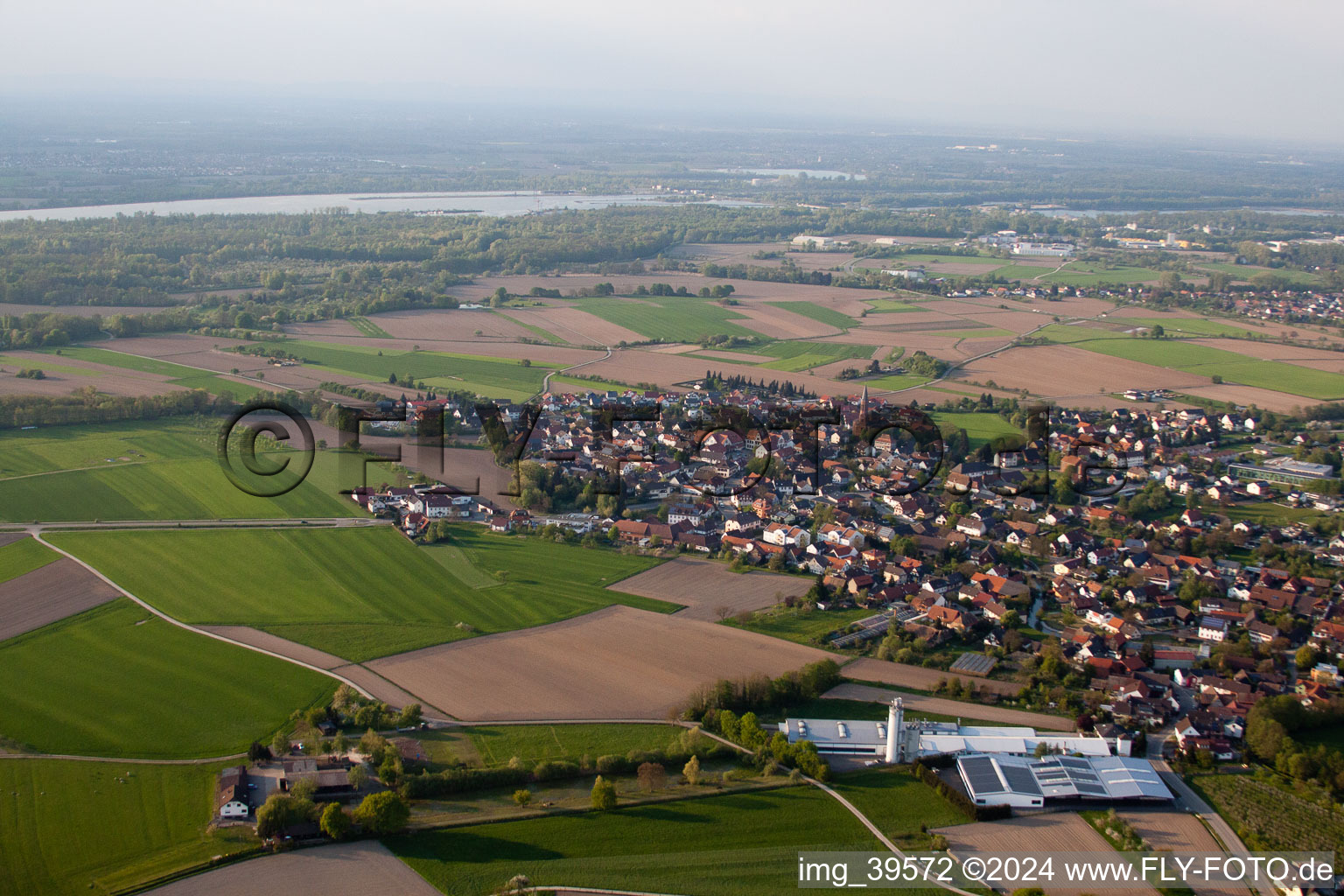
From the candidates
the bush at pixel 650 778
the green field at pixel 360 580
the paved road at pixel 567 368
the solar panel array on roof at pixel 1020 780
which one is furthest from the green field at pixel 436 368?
the solar panel array on roof at pixel 1020 780

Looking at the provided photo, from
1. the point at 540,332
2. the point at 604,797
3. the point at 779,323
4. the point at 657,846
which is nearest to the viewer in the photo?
the point at 657,846

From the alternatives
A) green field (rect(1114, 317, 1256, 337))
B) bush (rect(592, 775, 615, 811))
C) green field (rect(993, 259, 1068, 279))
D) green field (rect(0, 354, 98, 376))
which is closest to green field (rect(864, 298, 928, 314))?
green field (rect(1114, 317, 1256, 337))

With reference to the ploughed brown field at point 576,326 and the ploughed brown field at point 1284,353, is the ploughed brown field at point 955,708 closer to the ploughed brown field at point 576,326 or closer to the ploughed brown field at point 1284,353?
the ploughed brown field at point 576,326

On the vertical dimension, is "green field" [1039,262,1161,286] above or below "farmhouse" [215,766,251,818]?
above

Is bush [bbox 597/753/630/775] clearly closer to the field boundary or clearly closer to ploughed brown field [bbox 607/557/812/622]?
the field boundary

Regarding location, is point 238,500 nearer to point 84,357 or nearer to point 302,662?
point 302,662

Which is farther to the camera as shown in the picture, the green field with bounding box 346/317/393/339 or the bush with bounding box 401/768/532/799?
the green field with bounding box 346/317/393/339

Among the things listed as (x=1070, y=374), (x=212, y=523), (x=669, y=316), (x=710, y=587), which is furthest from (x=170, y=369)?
(x=1070, y=374)

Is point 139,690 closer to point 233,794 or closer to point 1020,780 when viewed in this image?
point 233,794
